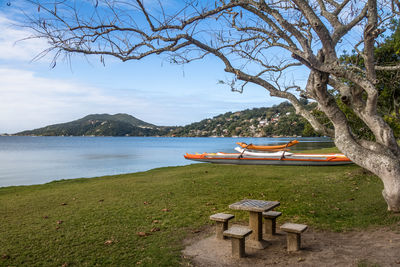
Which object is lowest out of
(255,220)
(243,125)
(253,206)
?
(255,220)

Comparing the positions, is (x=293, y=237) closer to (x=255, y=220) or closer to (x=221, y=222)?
(x=255, y=220)

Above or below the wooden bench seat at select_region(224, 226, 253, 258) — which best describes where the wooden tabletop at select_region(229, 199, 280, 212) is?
above

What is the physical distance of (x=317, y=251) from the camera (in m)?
4.60

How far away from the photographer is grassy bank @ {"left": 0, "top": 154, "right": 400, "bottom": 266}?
4.75 meters

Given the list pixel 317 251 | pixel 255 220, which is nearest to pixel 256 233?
pixel 255 220

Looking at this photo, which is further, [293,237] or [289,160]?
[289,160]

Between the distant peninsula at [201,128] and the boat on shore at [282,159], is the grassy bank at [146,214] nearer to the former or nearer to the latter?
the boat on shore at [282,159]

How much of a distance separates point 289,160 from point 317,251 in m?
13.2

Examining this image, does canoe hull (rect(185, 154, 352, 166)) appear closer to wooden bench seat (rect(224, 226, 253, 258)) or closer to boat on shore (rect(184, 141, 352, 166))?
boat on shore (rect(184, 141, 352, 166))

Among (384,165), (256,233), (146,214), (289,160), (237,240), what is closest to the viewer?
(237,240)

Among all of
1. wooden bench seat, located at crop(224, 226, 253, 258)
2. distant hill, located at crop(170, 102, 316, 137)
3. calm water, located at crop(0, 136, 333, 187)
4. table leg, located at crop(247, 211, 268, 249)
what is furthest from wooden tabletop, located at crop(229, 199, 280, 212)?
distant hill, located at crop(170, 102, 316, 137)

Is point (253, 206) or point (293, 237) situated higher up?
point (253, 206)

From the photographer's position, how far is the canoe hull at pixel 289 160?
52.4ft

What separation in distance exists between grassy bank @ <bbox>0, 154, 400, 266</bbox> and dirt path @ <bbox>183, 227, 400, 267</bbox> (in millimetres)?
364
